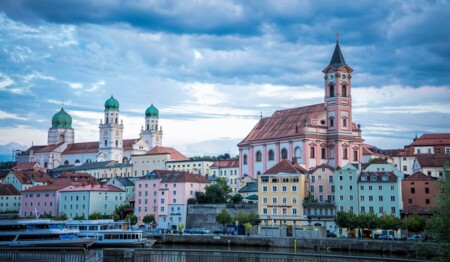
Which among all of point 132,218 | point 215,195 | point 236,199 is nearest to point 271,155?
point 236,199

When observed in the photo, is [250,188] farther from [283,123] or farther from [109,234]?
[109,234]

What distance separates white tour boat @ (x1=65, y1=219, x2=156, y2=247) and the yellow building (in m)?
18.5

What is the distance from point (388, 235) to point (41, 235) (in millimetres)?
41833

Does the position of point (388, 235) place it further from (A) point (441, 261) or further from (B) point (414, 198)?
(A) point (441, 261)

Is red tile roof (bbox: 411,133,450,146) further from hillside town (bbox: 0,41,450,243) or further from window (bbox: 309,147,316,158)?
window (bbox: 309,147,316,158)

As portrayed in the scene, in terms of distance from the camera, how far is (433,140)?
133750mm

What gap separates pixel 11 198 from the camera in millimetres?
125750

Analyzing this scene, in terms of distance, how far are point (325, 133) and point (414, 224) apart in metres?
Result: 42.9

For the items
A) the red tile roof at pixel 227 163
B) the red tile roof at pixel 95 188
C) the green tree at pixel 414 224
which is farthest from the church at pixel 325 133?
the green tree at pixel 414 224

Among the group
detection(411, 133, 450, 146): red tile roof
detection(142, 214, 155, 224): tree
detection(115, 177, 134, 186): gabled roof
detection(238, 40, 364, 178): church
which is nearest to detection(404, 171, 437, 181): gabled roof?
detection(238, 40, 364, 178): church

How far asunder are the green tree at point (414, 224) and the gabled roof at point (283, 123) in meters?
40.7

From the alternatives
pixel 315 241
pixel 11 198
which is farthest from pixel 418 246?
pixel 11 198

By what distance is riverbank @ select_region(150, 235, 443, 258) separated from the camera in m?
66.1

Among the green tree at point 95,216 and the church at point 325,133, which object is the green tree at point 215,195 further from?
the green tree at point 95,216
